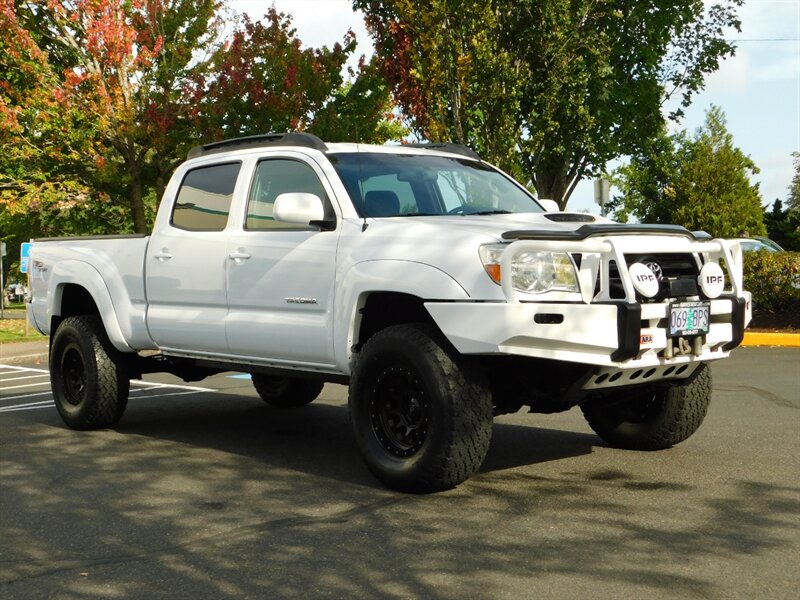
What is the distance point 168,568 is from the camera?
4.68m

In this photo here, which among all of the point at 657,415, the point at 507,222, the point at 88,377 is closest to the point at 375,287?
the point at 507,222

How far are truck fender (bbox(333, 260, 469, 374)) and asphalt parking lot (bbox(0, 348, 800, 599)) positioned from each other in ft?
2.81

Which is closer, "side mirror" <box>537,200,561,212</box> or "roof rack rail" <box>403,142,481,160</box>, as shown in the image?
"side mirror" <box>537,200,561,212</box>

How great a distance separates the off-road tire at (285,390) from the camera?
389 inches

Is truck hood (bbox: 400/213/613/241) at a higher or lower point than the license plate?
higher

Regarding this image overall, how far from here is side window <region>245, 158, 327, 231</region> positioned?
7.09 metres

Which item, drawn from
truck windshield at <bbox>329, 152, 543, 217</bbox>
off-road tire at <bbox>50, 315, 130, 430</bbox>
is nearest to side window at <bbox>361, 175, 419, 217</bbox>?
truck windshield at <bbox>329, 152, 543, 217</bbox>

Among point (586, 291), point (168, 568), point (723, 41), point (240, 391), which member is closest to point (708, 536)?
point (586, 291)

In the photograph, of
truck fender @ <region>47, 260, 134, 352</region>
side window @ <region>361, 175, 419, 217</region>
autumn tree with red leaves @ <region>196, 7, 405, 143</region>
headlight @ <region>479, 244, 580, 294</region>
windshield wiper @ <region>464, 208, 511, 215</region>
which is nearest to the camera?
headlight @ <region>479, 244, 580, 294</region>

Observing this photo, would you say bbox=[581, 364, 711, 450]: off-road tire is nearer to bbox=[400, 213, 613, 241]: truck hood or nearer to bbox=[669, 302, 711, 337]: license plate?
bbox=[669, 302, 711, 337]: license plate

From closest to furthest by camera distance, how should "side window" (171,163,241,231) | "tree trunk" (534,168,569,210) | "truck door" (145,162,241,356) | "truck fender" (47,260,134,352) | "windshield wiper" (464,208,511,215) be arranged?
"windshield wiper" (464,208,511,215) < "truck door" (145,162,241,356) < "side window" (171,163,241,231) < "truck fender" (47,260,134,352) < "tree trunk" (534,168,569,210)

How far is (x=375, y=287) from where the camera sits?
620cm

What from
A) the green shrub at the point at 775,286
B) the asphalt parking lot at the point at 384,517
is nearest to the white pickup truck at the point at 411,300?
the asphalt parking lot at the point at 384,517

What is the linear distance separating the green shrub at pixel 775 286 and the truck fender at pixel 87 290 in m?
12.5
